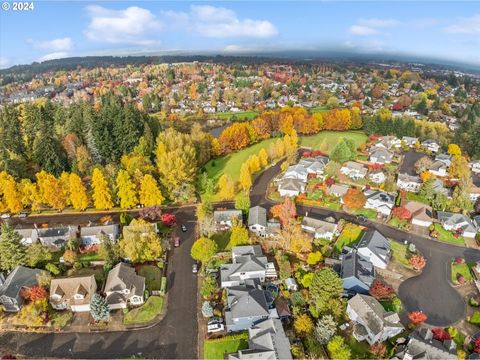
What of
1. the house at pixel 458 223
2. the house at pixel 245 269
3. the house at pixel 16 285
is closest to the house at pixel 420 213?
the house at pixel 458 223

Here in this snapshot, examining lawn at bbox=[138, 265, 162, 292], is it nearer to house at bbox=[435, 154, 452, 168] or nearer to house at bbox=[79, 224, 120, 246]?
house at bbox=[79, 224, 120, 246]

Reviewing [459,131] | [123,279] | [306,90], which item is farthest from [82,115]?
[306,90]

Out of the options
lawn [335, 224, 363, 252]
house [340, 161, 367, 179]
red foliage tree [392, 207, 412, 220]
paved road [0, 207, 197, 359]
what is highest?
house [340, 161, 367, 179]

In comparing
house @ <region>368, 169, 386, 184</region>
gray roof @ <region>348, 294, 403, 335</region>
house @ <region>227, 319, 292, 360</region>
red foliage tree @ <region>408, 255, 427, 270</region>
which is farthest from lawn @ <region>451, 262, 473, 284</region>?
house @ <region>227, 319, 292, 360</region>

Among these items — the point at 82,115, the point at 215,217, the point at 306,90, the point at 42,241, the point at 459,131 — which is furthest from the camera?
the point at 306,90

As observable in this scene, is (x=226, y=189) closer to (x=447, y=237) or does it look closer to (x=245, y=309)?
(x=245, y=309)

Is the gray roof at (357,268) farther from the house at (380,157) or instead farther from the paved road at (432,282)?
the house at (380,157)

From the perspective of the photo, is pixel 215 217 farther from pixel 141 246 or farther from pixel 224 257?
pixel 141 246
